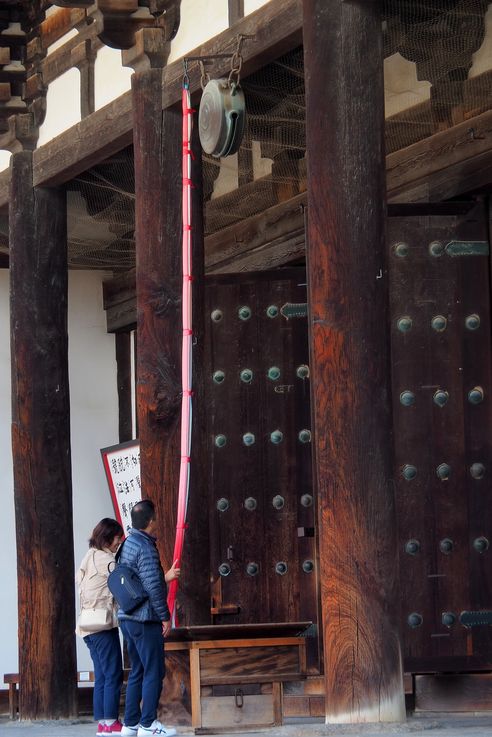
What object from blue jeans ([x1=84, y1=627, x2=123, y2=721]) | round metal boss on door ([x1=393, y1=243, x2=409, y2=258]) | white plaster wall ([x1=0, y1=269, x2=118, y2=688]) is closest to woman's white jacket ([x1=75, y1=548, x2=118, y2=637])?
blue jeans ([x1=84, y1=627, x2=123, y2=721])

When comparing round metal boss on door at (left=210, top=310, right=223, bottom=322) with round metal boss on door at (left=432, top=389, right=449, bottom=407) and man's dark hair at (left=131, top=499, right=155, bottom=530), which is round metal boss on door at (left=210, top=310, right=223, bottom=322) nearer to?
round metal boss on door at (left=432, top=389, right=449, bottom=407)

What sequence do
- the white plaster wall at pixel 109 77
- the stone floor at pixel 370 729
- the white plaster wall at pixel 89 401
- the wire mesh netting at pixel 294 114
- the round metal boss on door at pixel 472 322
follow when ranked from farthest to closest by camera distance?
the white plaster wall at pixel 89 401 < the white plaster wall at pixel 109 77 < the round metal boss on door at pixel 472 322 < the wire mesh netting at pixel 294 114 < the stone floor at pixel 370 729

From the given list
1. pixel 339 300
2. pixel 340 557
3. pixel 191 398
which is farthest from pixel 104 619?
pixel 339 300

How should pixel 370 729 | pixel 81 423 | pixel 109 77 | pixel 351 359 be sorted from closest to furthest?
1. pixel 370 729
2. pixel 351 359
3. pixel 109 77
4. pixel 81 423

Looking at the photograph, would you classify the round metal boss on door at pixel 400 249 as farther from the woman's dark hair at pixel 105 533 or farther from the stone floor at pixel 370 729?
the stone floor at pixel 370 729

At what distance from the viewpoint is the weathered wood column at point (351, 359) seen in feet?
21.0

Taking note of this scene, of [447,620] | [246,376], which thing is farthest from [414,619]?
[246,376]

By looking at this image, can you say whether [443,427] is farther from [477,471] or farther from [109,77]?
[109,77]

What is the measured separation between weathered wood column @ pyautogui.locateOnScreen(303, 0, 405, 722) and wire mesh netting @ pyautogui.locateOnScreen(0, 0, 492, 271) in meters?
0.69

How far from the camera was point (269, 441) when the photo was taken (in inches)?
386

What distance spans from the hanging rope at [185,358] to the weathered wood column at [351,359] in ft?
2.57

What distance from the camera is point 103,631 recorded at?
764cm

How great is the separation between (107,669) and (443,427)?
81.6 inches

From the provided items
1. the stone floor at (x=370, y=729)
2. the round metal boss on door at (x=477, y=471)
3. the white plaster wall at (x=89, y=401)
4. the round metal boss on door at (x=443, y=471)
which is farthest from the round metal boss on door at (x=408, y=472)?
the white plaster wall at (x=89, y=401)
